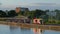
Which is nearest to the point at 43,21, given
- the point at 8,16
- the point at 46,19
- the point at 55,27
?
the point at 46,19

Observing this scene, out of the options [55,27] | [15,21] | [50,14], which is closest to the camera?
[55,27]

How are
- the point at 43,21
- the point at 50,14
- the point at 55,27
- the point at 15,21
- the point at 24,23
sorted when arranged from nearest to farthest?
the point at 55,27
the point at 43,21
the point at 50,14
the point at 24,23
the point at 15,21

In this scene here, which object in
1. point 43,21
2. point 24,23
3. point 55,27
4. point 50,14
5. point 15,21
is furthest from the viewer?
point 15,21

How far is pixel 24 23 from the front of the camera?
451 inches

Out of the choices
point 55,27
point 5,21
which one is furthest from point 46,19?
point 5,21

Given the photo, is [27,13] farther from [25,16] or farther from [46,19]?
[46,19]

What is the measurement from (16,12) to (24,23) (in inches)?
63.4

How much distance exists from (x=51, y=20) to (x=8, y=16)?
388 centimetres

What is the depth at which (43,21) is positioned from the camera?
Result: 373 inches

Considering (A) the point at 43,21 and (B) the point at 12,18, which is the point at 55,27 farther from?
(B) the point at 12,18

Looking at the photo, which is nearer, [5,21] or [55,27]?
[55,27]

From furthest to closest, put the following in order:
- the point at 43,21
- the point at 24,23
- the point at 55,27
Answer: the point at 24,23, the point at 43,21, the point at 55,27

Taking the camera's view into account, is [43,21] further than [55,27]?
Yes

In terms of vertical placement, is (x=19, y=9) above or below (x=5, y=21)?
above
